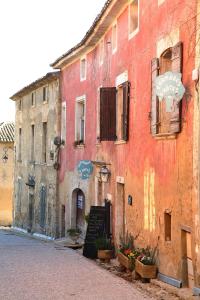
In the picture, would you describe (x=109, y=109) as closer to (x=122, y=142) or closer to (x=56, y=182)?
(x=122, y=142)

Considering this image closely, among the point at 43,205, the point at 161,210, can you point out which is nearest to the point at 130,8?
the point at 161,210

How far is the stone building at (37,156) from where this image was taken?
2517cm

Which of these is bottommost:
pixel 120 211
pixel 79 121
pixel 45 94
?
pixel 120 211

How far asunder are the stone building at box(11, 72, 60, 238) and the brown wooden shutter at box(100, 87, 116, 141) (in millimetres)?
7862

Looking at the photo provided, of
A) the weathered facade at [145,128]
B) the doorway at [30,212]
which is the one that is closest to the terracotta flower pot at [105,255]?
the weathered facade at [145,128]

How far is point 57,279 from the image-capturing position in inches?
494

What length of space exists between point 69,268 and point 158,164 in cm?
370

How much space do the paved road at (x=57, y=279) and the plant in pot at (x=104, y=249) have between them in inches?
17.7

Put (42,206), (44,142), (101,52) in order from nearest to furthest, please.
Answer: (101,52)
(42,206)
(44,142)

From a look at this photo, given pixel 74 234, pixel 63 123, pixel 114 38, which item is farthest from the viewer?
pixel 63 123

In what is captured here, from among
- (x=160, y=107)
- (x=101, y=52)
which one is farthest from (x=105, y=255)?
(x=101, y=52)

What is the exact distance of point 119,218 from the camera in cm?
1631

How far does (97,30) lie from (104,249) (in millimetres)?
6655

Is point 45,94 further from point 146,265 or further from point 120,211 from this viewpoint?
point 146,265
